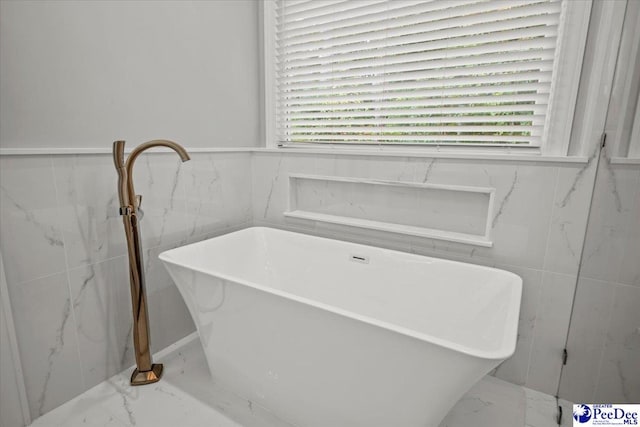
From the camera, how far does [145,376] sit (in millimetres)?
1656

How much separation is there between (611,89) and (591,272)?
707 millimetres

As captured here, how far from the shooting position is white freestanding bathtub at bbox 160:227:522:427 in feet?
3.37

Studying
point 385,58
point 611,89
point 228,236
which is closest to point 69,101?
point 228,236

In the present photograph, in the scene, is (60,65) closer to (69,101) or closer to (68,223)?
(69,101)

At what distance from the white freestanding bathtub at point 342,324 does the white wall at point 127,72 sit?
65 centimetres

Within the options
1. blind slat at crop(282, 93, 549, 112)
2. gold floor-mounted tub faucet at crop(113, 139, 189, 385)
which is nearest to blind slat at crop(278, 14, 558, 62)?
blind slat at crop(282, 93, 549, 112)

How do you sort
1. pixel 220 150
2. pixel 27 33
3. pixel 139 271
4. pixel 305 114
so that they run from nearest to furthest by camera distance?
pixel 27 33 < pixel 139 271 < pixel 220 150 < pixel 305 114

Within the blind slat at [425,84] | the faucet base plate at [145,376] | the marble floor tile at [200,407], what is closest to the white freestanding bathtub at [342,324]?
the marble floor tile at [200,407]

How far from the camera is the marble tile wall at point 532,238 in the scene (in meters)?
1.46

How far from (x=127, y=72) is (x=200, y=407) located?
5.02ft

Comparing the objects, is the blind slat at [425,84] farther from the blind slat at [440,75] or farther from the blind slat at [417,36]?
the blind slat at [417,36]

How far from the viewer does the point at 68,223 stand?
4.70 feet

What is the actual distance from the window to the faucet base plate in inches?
59.5

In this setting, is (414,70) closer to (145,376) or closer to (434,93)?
(434,93)
